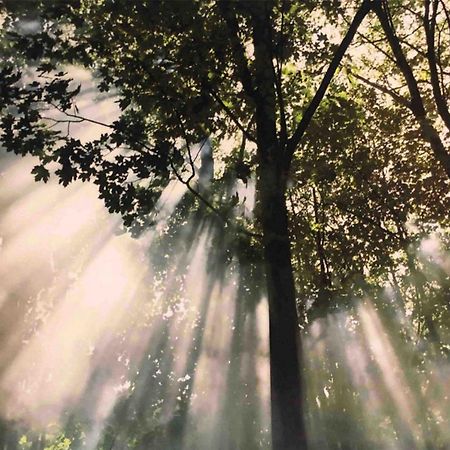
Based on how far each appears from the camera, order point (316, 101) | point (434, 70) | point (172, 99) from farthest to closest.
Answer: point (434, 70) < point (316, 101) < point (172, 99)

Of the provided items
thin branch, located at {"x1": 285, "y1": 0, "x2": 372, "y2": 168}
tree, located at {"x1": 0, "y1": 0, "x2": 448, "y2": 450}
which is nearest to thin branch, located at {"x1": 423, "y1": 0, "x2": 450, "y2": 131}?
thin branch, located at {"x1": 285, "y1": 0, "x2": 372, "y2": 168}

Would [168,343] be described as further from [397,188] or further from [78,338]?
[397,188]

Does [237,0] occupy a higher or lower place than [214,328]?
lower

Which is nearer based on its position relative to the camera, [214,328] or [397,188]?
[397,188]

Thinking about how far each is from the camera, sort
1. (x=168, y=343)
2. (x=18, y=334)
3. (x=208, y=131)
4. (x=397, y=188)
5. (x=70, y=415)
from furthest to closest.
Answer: (x=70, y=415)
(x=168, y=343)
(x=18, y=334)
(x=397, y=188)
(x=208, y=131)

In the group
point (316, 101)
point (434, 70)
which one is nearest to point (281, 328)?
point (316, 101)

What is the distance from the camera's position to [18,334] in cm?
3027

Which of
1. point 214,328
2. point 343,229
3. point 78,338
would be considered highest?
point 78,338

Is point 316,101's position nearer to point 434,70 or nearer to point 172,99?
point 172,99

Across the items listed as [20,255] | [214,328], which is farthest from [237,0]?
[20,255]

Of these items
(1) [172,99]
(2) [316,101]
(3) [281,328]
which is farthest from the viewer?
(2) [316,101]

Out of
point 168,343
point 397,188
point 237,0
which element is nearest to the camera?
point 237,0

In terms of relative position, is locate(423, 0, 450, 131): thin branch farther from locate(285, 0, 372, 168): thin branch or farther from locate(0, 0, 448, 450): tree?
locate(0, 0, 448, 450): tree

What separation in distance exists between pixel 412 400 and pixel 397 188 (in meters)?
23.7
